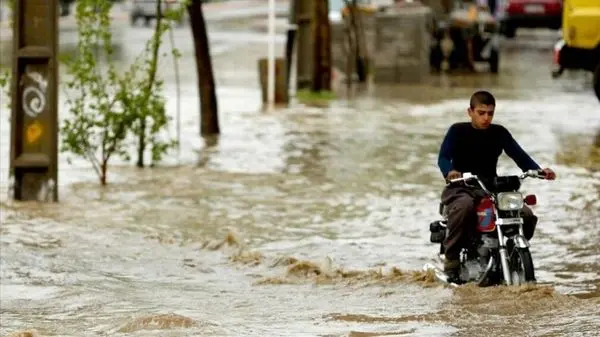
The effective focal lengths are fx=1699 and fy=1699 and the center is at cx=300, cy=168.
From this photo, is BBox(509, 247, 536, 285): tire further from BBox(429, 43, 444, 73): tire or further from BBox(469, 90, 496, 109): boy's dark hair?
BBox(429, 43, 444, 73): tire

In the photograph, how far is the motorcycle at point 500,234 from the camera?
9.84m

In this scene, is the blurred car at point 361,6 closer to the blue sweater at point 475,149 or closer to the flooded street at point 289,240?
the flooded street at point 289,240

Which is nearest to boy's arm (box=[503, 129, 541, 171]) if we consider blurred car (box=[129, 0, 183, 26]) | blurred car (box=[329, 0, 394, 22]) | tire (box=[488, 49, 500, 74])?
blurred car (box=[329, 0, 394, 22])

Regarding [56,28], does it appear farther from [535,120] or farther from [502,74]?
[502,74]

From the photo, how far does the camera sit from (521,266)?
32.4 ft

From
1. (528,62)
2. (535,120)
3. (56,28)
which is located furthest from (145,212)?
(528,62)

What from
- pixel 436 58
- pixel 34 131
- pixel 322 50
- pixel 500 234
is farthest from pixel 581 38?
pixel 500 234

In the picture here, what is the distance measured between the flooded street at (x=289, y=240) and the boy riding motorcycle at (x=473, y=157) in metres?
0.32

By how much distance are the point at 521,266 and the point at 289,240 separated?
3613 millimetres

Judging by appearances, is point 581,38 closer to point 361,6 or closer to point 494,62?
point 494,62

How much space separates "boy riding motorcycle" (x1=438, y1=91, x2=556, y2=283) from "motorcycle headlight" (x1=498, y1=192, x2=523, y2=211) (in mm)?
254

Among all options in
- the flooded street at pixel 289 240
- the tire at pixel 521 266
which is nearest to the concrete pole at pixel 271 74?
the flooded street at pixel 289 240

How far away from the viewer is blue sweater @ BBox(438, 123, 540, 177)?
33.6 feet

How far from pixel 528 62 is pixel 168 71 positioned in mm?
9810
